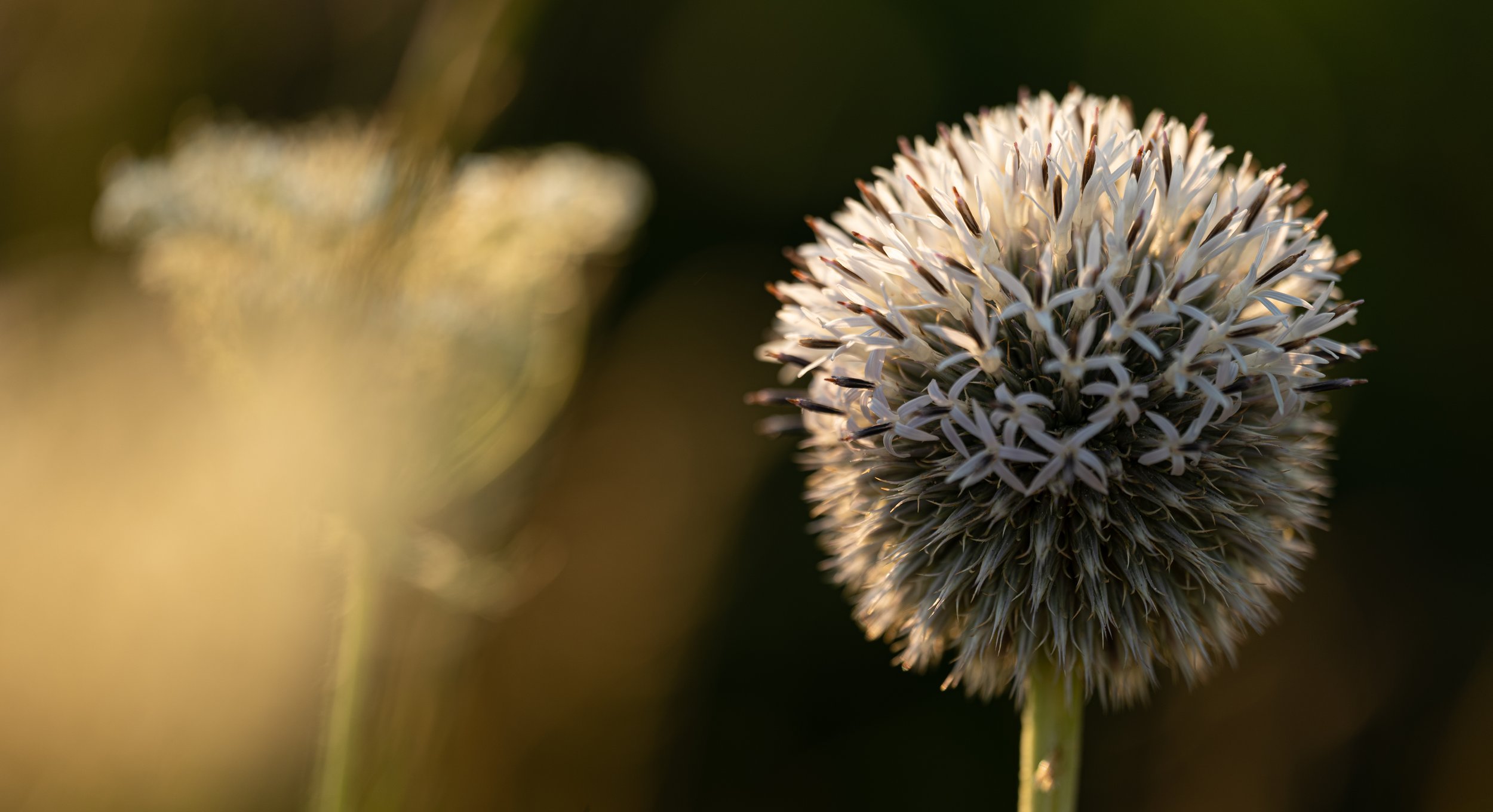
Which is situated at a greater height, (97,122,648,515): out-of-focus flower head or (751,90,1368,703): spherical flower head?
(97,122,648,515): out-of-focus flower head

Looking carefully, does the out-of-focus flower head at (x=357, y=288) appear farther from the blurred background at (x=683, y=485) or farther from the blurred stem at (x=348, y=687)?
the blurred background at (x=683, y=485)

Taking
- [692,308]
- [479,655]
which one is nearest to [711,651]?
[479,655]

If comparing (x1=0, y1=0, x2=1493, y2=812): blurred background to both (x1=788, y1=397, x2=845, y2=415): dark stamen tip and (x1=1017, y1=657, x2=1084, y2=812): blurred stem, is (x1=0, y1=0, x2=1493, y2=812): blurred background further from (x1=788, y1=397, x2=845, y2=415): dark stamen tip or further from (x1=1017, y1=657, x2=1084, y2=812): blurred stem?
(x1=1017, y1=657, x2=1084, y2=812): blurred stem

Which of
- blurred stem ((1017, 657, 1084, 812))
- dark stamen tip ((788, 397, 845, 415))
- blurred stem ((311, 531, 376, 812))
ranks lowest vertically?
blurred stem ((1017, 657, 1084, 812))

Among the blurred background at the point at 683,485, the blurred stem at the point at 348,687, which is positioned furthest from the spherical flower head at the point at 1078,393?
the blurred stem at the point at 348,687

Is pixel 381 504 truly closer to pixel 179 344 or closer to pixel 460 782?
pixel 179 344

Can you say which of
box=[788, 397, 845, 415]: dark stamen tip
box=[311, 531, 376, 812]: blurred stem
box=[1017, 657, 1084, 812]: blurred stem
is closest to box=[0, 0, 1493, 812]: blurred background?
box=[311, 531, 376, 812]: blurred stem

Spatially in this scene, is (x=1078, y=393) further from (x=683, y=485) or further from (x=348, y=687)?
(x=683, y=485)

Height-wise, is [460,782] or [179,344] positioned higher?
[179,344]
